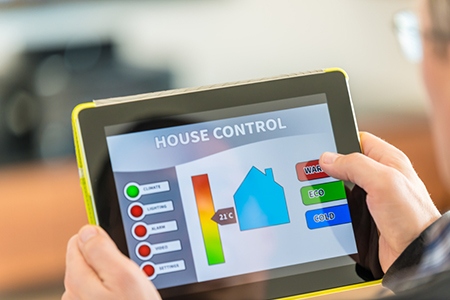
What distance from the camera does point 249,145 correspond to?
681 mm

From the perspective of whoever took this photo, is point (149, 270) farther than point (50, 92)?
No

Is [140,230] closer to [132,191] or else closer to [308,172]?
[132,191]

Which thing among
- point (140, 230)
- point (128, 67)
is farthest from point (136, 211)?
point (128, 67)

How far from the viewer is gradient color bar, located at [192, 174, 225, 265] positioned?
66 centimetres

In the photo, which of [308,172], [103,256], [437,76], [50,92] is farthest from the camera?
[50,92]

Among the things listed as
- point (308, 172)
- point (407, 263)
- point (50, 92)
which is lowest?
point (407, 263)

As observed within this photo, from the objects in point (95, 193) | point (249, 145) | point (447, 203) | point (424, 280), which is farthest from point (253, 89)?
point (447, 203)

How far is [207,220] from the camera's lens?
0.66 meters

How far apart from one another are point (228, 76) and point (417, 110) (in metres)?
0.62

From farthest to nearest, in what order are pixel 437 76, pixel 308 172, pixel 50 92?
pixel 50 92
pixel 437 76
pixel 308 172

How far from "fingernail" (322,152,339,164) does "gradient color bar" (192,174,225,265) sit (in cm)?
12

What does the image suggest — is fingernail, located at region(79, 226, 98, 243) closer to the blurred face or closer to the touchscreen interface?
the touchscreen interface

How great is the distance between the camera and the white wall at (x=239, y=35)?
2.03 m

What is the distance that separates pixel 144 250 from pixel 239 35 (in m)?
1.49
